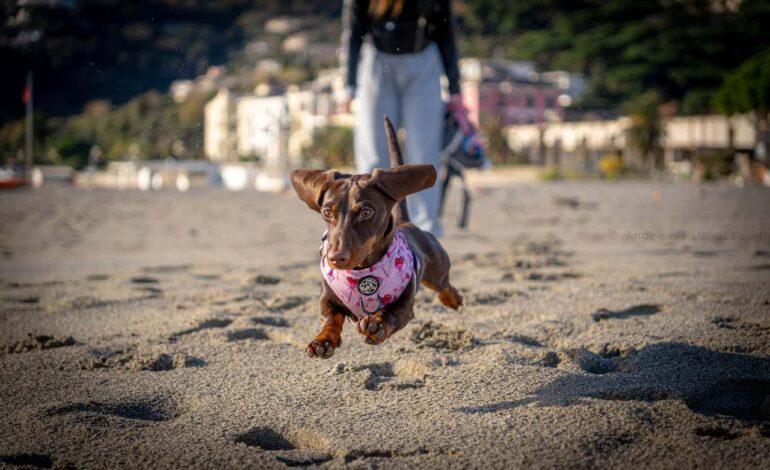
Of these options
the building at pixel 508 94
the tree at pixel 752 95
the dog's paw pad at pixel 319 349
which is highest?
the building at pixel 508 94

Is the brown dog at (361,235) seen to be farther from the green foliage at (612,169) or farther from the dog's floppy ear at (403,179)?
the green foliage at (612,169)

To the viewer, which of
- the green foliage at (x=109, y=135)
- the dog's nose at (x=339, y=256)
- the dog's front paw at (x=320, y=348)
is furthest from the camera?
the green foliage at (x=109, y=135)

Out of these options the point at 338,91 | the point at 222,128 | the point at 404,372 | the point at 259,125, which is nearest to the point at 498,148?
the point at 338,91

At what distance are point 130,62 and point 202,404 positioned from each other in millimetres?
53825

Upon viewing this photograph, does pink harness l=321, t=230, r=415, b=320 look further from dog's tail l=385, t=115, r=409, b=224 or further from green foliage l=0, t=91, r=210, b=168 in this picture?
green foliage l=0, t=91, r=210, b=168

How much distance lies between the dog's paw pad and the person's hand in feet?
12.7

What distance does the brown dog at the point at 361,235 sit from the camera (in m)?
2.46

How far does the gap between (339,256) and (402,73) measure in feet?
11.1

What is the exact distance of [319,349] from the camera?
2.50 m

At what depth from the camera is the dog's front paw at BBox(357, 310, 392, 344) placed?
256cm

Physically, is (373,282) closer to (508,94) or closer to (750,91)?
(750,91)

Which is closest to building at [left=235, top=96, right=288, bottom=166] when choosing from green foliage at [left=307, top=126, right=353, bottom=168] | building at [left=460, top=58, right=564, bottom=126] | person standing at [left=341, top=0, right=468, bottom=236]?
green foliage at [left=307, top=126, right=353, bottom=168]

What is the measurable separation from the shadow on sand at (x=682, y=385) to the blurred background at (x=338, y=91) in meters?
26.1

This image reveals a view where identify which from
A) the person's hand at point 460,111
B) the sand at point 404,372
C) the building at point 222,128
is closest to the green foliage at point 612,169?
the person's hand at point 460,111
